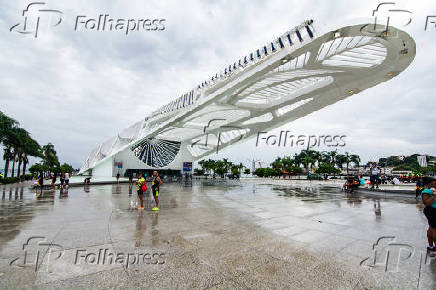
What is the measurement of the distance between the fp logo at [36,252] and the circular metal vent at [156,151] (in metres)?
40.6

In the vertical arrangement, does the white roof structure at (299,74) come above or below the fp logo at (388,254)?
above

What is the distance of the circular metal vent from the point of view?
44.1 metres

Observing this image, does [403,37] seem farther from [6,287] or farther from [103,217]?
[6,287]

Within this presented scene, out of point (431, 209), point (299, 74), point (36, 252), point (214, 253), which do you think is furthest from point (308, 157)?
point (36, 252)

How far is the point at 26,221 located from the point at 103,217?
1.86 metres

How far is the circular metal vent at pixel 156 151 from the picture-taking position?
145 ft

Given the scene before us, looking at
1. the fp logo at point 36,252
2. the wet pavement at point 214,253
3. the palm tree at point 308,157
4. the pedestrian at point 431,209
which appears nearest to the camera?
the wet pavement at point 214,253

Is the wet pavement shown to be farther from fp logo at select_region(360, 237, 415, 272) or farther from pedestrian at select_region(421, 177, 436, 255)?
pedestrian at select_region(421, 177, 436, 255)

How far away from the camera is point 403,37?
41.3ft

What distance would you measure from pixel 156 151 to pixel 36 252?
4403cm

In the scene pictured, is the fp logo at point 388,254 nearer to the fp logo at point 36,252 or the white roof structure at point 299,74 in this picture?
the fp logo at point 36,252

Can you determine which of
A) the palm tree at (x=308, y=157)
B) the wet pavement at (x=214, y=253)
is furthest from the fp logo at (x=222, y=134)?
the palm tree at (x=308, y=157)

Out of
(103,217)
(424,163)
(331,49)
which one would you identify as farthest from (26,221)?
(424,163)

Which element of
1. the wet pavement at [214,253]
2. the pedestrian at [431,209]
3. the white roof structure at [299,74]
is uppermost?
the white roof structure at [299,74]
